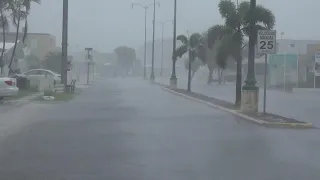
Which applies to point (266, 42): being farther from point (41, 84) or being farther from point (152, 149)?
point (41, 84)

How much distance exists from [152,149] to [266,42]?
8.74 m

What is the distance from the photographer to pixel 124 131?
15516 millimetres

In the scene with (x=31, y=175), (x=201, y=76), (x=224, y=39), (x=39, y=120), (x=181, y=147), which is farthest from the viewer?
(x=201, y=76)

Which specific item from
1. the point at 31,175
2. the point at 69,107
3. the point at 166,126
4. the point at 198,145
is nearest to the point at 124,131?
the point at 166,126

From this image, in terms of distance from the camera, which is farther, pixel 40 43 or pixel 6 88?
pixel 40 43

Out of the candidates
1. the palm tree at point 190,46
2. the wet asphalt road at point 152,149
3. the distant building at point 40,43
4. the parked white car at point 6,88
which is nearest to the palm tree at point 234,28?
the wet asphalt road at point 152,149

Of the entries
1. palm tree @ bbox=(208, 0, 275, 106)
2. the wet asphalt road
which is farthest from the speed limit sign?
the wet asphalt road

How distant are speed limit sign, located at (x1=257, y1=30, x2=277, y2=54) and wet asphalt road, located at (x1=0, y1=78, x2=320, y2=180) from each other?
256 cm

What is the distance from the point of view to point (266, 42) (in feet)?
A: 64.2

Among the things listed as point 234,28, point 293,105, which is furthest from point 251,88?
point 293,105

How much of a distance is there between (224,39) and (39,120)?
857 centimetres

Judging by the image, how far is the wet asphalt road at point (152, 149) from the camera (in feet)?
31.4

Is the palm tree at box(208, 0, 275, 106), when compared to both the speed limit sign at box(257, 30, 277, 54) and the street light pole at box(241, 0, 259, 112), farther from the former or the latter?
the speed limit sign at box(257, 30, 277, 54)

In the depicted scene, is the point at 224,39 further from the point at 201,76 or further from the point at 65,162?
the point at 201,76
